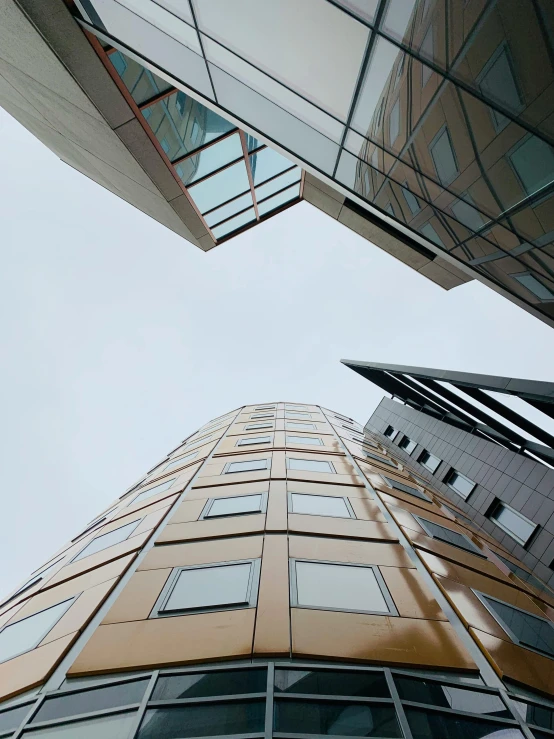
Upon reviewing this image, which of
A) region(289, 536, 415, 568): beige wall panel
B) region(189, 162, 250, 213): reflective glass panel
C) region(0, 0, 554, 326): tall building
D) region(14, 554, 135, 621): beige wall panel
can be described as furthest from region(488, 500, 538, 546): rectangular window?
region(189, 162, 250, 213): reflective glass panel

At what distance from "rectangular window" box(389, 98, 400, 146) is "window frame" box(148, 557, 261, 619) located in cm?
713

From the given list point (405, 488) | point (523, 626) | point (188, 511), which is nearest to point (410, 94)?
point (523, 626)

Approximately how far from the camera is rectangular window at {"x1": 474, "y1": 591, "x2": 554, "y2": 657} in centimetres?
666

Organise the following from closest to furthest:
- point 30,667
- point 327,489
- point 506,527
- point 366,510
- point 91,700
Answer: point 91,700 → point 30,667 → point 366,510 → point 327,489 → point 506,527

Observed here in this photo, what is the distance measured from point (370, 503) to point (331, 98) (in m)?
8.88

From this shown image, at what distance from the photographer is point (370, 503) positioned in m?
10.4

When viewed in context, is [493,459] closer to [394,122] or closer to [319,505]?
[319,505]

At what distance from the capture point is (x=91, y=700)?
4594mm

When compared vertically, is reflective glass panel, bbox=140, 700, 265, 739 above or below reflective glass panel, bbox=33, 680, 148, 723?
above

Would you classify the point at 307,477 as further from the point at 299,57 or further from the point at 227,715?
the point at 299,57

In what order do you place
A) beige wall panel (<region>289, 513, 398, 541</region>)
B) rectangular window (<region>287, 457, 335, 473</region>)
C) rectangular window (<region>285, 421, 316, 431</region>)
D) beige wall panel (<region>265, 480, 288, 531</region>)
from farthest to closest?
1. rectangular window (<region>285, 421, 316, 431</region>)
2. rectangular window (<region>287, 457, 335, 473</region>)
3. beige wall panel (<region>265, 480, 288, 531</region>)
4. beige wall panel (<region>289, 513, 398, 541</region>)

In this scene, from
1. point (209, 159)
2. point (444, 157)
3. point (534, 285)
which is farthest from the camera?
point (209, 159)

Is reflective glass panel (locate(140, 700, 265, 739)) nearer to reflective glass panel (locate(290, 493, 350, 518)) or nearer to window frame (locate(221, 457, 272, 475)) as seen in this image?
reflective glass panel (locate(290, 493, 350, 518))

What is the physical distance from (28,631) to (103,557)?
1.90 meters
